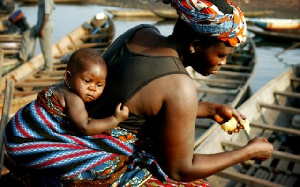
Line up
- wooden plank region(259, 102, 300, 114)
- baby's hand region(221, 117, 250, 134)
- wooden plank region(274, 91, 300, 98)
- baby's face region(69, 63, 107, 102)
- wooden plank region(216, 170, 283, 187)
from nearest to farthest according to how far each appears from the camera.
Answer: baby's face region(69, 63, 107, 102)
baby's hand region(221, 117, 250, 134)
wooden plank region(216, 170, 283, 187)
wooden plank region(259, 102, 300, 114)
wooden plank region(274, 91, 300, 98)

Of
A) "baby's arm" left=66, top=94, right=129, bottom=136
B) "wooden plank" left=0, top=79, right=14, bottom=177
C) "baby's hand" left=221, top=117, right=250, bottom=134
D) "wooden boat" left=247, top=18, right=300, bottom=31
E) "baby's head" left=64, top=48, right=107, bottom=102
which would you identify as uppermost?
"baby's head" left=64, top=48, right=107, bottom=102

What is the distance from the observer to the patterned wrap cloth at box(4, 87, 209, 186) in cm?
158

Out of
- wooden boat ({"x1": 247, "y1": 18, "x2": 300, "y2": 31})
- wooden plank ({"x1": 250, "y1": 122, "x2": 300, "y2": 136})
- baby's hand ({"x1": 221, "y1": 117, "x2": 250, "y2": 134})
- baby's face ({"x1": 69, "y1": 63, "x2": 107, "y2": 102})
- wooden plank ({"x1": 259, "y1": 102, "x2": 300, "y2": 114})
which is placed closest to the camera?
baby's face ({"x1": 69, "y1": 63, "x2": 107, "y2": 102})

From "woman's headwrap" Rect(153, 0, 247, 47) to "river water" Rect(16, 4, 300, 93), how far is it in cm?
682

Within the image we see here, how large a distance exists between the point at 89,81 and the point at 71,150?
31 cm

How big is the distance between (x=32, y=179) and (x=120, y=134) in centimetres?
49

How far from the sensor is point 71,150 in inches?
62.5

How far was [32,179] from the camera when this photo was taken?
178 cm

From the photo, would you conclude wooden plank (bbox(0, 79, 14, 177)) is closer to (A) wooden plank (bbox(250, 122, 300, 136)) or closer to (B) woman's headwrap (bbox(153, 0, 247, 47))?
(B) woman's headwrap (bbox(153, 0, 247, 47))

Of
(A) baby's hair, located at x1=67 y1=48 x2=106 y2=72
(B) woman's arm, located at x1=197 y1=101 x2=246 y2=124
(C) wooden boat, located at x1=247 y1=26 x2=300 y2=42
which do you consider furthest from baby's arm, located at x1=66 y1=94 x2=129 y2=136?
(C) wooden boat, located at x1=247 y1=26 x2=300 y2=42

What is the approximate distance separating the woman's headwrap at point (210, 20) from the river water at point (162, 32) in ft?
22.4

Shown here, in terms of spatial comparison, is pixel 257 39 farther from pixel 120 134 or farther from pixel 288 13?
pixel 120 134

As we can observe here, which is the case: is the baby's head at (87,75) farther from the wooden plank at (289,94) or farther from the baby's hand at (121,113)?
the wooden plank at (289,94)

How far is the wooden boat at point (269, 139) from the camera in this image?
3.39 metres
